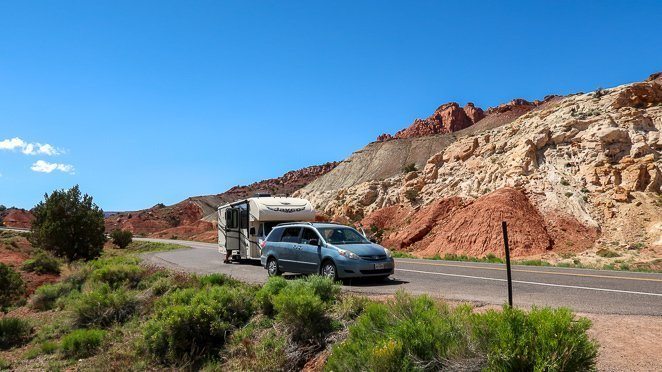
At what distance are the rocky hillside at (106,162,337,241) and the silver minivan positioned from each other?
204ft

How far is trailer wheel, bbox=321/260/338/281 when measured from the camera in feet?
42.1

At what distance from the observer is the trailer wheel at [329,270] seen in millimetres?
12836

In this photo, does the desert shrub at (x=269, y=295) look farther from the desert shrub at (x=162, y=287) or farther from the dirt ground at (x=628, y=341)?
the dirt ground at (x=628, y=341)

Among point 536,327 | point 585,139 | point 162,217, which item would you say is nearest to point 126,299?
point 536,327

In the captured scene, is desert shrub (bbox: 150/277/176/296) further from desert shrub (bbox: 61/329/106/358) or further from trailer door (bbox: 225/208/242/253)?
trailer door (bbox: 225/208/242/253)

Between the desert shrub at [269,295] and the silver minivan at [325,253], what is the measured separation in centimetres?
183

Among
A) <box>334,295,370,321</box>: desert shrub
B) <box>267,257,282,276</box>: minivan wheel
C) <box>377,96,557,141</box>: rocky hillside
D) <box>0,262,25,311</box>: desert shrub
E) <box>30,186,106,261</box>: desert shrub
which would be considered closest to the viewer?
<box>334,295,370,321</box>: desert shrub

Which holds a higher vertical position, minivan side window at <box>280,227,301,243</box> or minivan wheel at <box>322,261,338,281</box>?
minivan side window at <box>280,227,301,243</box>

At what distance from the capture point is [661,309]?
8.79 metres

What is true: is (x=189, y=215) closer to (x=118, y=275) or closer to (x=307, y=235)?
(x=118, y=275)

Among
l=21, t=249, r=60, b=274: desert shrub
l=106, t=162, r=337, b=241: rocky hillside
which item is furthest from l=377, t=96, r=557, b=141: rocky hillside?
l=21, t=249, r=60, b=274: desert shrub

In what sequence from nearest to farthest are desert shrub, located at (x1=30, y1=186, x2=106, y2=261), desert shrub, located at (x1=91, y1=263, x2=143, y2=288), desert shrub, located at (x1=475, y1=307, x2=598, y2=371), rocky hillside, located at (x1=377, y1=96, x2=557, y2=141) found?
desert shrub, located at (x1=475, y1=307, x2=598, y2=371) < desert shrub, located at (x1=91, y1=263, x2=143, y2=288) < desert shrub, located at (x1=30, y1=186, x2=106, y2=261) < rocky hillside, located at (x1=377, y1=96, x2=557, y2=141)

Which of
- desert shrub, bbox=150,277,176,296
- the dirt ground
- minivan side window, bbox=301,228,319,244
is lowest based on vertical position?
desert shrub, bbox=150,277,176,296

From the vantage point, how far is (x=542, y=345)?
4.89 metres
